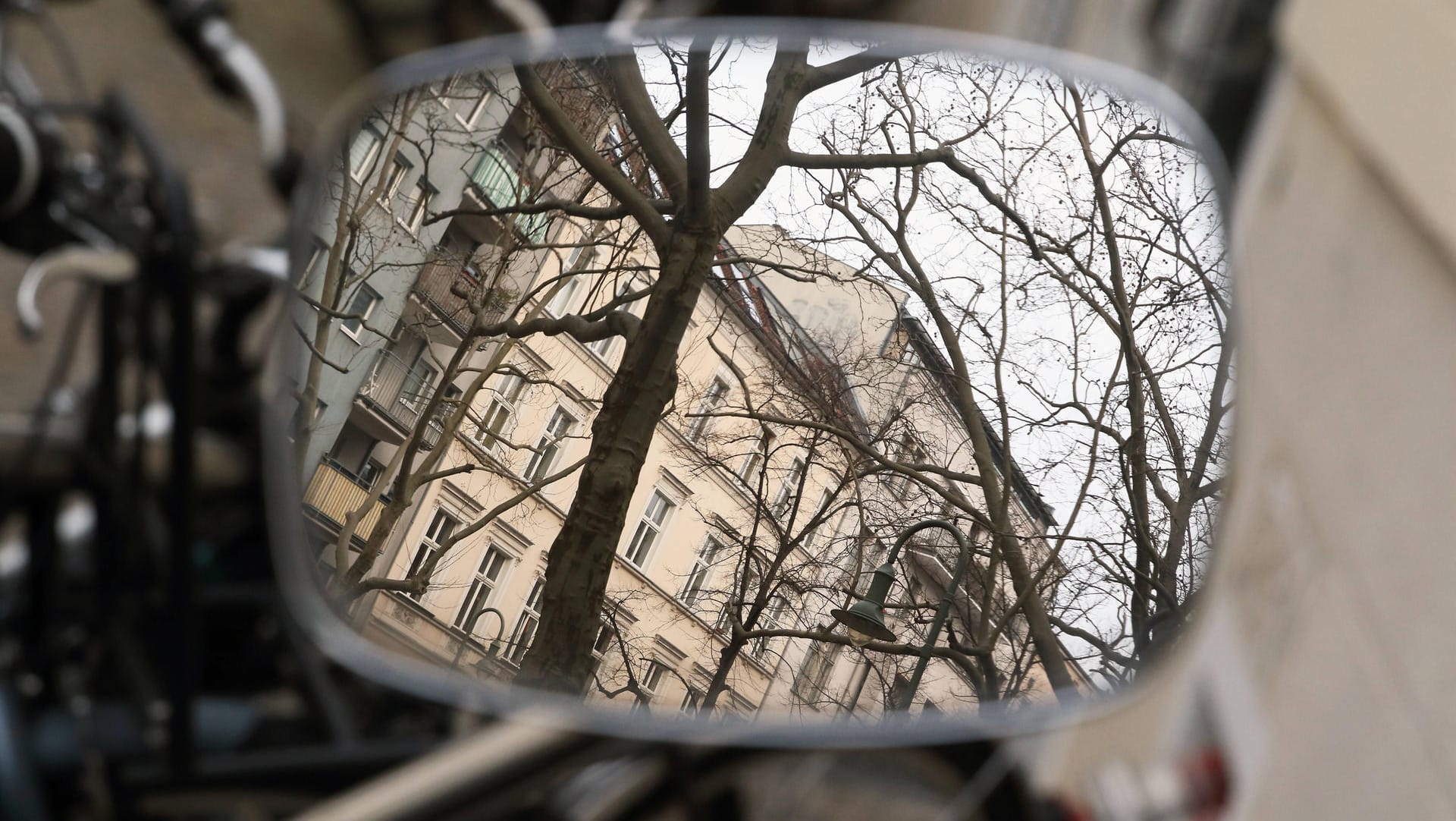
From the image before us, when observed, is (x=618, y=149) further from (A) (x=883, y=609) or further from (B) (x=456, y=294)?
(A) (x=883, y=609)

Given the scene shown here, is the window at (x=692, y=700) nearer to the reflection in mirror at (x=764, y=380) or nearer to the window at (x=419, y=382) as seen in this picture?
the reflection in mirror at (x=764, y=380)

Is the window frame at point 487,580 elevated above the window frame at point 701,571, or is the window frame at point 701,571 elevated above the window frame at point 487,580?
the window frame at point 701,571

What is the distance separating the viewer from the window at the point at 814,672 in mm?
446

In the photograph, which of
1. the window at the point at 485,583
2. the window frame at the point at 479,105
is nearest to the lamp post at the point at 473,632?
the window at the point at 485,583

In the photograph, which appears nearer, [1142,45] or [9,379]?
[9,379]

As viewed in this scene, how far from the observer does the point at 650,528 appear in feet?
1.39

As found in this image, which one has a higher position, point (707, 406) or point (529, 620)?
point (707, 406)

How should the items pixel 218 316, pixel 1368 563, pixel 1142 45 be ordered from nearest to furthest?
pixel 1368 563 < pixel 218 316 < pixel 1142 45

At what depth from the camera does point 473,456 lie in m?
0.43

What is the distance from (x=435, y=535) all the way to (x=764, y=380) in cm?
15

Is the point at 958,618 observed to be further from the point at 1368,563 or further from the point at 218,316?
the point at 218,316

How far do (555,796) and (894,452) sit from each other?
0.64 feet

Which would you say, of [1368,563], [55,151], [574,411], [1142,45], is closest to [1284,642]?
[1368,563]

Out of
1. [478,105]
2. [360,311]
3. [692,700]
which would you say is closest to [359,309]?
[360,311]
